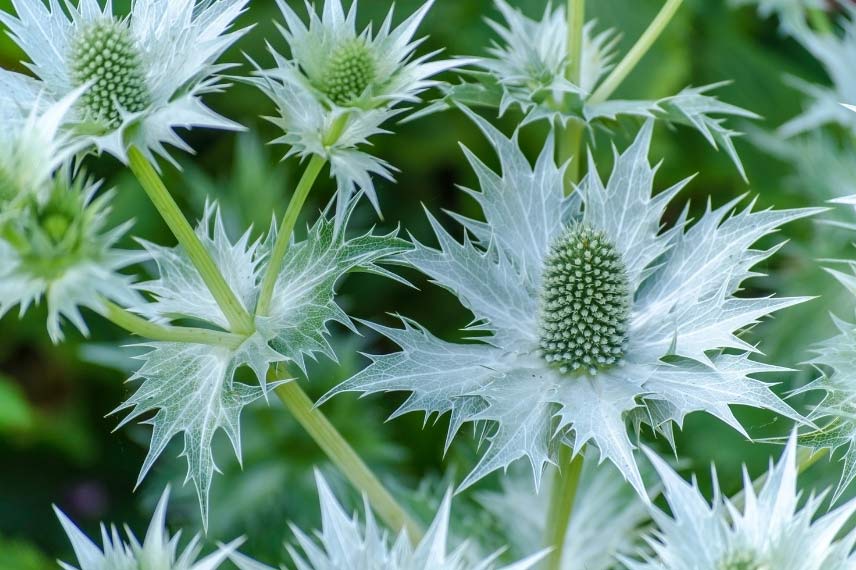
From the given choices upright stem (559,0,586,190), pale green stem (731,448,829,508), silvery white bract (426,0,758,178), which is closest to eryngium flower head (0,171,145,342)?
silvery white bract (426,0,758,178)

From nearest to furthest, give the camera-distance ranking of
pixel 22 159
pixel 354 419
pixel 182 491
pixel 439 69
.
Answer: pixel 22 159 → pixel 439 69 → pixel 182 491 → pixel 354 419

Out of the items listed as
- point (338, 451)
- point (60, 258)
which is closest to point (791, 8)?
point (338, 451)

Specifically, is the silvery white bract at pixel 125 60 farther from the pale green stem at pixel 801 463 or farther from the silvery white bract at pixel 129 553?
the pale green stem at pixel 801 463

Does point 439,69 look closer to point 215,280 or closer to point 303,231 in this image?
point 215,280

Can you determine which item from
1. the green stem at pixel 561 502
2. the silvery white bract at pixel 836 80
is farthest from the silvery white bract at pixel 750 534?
the silvery white bract at pixel 836 80

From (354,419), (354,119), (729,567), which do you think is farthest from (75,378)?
(729,567)

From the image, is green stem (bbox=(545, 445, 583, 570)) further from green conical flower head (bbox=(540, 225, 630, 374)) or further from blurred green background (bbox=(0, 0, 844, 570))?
blurred green background (bbox=(0, 0, 844, 570))
